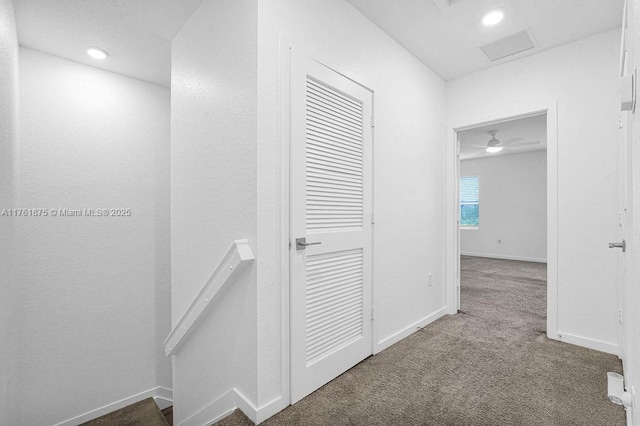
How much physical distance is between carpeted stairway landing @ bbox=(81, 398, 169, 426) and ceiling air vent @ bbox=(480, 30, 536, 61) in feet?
14.7

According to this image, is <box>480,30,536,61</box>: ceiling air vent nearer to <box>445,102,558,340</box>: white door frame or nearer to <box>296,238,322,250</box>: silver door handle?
<box>445,102,558,340</box>: white door frame

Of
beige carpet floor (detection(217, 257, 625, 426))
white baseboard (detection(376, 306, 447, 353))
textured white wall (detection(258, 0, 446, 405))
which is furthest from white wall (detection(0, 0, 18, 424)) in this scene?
white baseboard (detection(376, 306, 447, 353))

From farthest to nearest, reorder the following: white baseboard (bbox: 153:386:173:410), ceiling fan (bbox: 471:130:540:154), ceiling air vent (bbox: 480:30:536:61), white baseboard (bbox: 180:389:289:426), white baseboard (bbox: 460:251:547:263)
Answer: white baseboard (bbox: 460:251:547:263) < ceiling fan (bbox: 471:130:540:154) < white baseboard (bbox: 153:386:173:410) < ceiling air vent (bbox: 480:30:536:61) < white baseboard (bbox: 180:389:289:426)

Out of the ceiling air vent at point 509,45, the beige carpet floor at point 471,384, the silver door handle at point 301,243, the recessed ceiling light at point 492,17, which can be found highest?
the recessed ceiling light at point 492,17

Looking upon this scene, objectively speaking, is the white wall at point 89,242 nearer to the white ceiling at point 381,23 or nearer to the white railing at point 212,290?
the white ceiling at point 381,23

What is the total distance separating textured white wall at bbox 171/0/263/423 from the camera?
1.76 meters

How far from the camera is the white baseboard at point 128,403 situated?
292cm

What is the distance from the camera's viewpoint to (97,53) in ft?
9.15

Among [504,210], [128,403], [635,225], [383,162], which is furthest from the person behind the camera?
[504,210]

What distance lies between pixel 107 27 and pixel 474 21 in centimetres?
286

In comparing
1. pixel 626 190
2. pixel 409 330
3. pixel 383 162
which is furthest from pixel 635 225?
pixel 409 330

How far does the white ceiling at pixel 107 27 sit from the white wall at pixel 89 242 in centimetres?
26

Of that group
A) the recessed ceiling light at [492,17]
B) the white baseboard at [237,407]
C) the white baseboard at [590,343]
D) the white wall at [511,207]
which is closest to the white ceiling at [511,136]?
Result: the white wall at [511,207]

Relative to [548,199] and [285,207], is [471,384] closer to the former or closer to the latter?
[285,207]
